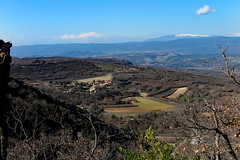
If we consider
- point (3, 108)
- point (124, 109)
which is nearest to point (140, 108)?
point (124, 109)

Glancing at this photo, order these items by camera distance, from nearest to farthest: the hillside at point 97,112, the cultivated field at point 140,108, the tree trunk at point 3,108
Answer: the tree trunk at point 3,108 → the hillside at point 97,112 → the cultivated field at point 140,108

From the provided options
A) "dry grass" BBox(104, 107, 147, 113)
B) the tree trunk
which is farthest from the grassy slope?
the tree trunk

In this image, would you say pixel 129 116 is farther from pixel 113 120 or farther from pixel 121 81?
pixel 121 81

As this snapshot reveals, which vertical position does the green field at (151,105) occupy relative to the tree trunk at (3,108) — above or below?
below

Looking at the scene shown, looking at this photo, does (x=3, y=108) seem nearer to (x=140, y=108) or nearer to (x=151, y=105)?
(x=140, y=108)

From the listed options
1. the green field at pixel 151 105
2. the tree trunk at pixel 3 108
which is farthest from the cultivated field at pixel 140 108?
the tree trunk at pixel 3 108

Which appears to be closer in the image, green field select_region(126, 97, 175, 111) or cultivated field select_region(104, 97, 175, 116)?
cultivated field select_region(104, 97, 175, 116)

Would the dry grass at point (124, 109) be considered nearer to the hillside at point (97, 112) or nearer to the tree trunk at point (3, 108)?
the hillside at point (97, 112)

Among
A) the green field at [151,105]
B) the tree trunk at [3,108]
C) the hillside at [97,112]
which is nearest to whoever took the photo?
the tree trunk at [3,108]

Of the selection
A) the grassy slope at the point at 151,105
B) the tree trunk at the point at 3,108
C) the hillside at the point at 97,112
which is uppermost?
the tree trunk at the point at 3,108

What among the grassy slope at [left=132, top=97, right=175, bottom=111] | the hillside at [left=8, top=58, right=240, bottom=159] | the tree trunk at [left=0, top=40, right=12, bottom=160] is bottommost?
the grassy slope at [left=132, top=97, right=175, bottom=111]

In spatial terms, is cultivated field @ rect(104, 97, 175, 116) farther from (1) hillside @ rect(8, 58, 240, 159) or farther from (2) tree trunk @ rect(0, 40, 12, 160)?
(2) tree trunk @ rect(0, 40, 12, 160)

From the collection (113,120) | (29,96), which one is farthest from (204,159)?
(113,120)
